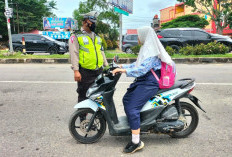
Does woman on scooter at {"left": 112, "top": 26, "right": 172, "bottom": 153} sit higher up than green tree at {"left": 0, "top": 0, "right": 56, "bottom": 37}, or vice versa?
green tree at {"left": 0, "top": 0, "right": 56, "bottom": 37}

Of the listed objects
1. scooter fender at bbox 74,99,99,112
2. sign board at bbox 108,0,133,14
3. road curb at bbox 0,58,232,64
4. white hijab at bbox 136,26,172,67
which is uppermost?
sign board at bbox 108,0,133,14

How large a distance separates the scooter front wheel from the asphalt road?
0.09 meters

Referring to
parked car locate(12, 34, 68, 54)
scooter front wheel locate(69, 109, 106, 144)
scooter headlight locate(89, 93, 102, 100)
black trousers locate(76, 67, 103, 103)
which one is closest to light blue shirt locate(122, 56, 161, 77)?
scooter headlight locate(89, 93, 102, 100)

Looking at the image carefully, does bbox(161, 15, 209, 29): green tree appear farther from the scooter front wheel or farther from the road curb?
the scooter front wheel

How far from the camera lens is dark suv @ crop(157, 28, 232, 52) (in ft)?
44.5

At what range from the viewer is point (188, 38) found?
44.7 ft

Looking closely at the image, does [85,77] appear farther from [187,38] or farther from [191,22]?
[191,22]

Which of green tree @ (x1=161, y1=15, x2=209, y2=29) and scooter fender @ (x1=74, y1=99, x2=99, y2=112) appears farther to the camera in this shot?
green tree @ (x1=161, y1=15, x2=209, y2=29)

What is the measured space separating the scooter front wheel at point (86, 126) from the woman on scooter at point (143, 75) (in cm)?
42

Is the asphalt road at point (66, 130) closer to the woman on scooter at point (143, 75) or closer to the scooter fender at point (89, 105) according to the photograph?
the woman on scooter at point (143, 75)

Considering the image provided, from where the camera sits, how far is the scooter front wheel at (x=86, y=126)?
110 inches

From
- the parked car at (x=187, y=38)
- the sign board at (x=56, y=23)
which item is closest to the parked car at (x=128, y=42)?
the parked car at (x=187, y=38)

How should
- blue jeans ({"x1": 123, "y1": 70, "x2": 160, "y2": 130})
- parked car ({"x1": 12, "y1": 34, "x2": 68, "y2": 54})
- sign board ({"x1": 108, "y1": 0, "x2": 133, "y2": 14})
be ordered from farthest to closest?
1. sign board ({"x1": 108, "y1": 0, "x2": 133, "y2": 14})
2. parked car ({"x1": 12, "y1": 34, "x2": 68, "y2": 54})
3. blue jeans ({"x1": 123, "y1": 70, "x2": 160, "y2": 130})

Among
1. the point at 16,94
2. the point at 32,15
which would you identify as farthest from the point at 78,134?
the point at 32,15
